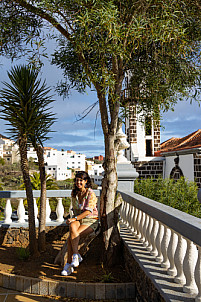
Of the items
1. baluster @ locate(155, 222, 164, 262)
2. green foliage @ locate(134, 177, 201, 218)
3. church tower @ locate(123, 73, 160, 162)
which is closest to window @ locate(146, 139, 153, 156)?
church tower @ locate(123, 73, 160, 162)

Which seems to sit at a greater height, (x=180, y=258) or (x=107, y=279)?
(x=180, y=258)

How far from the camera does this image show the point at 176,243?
292cm

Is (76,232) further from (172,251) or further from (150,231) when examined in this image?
(172,251)

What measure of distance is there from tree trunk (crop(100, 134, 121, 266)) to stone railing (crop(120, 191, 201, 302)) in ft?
2.09

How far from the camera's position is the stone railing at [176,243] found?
2385mm

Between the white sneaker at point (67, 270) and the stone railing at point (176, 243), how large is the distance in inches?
44.0

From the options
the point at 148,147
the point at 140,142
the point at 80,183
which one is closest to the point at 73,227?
the point at 80,183

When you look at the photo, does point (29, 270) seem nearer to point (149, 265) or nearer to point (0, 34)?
point (149, 265)

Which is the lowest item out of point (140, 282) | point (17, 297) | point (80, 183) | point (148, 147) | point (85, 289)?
point (17, 297)

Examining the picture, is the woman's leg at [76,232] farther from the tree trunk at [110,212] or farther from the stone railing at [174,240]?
the stone railing at [174,240]

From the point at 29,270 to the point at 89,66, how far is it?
3374 millimetres

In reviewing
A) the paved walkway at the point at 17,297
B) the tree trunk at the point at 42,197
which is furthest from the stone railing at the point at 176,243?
the tree trunk at the point at 42,197

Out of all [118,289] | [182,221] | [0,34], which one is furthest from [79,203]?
[0,34]

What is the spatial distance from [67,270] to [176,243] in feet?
6.64
